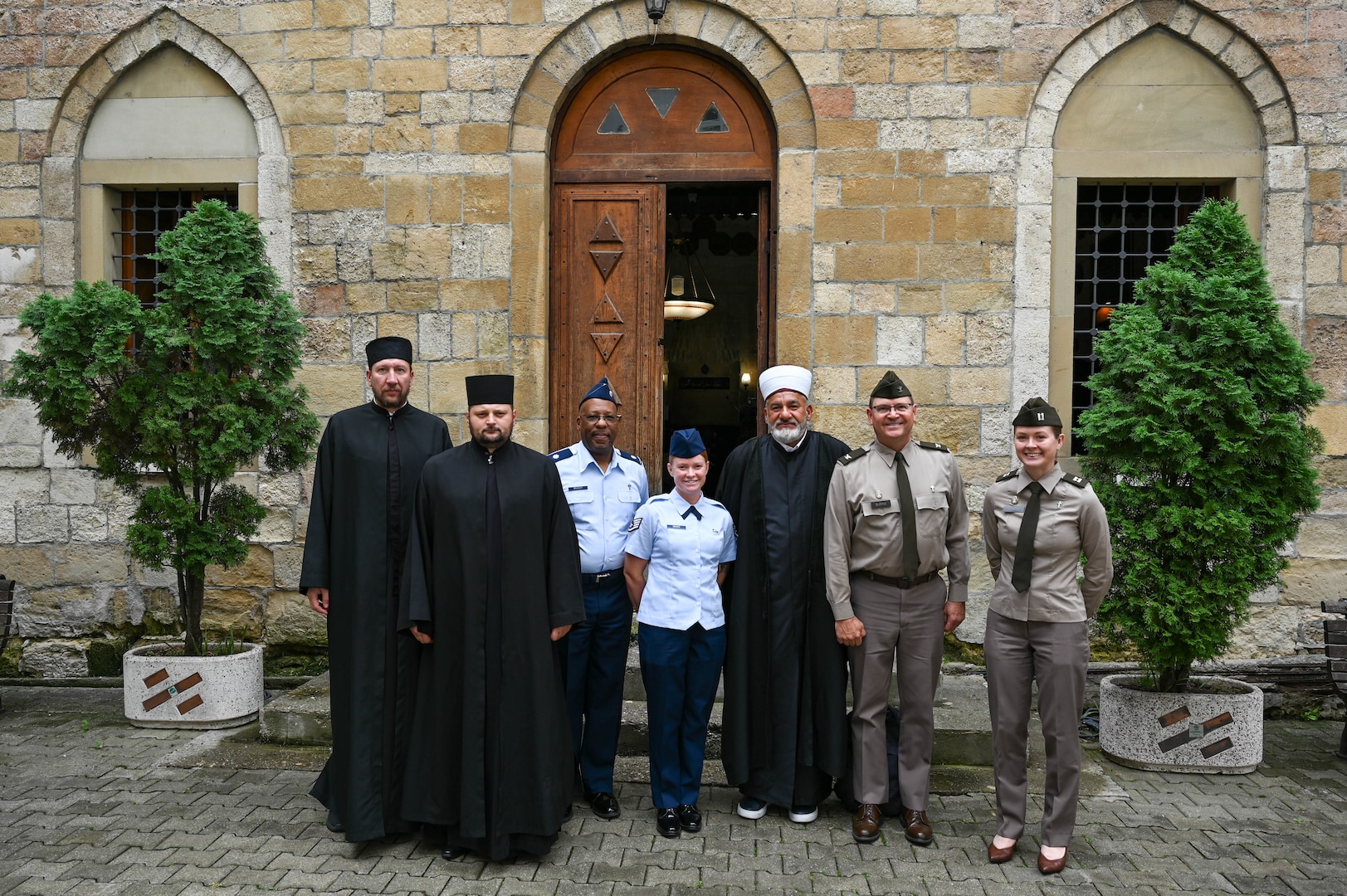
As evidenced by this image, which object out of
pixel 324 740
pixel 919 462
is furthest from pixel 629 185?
pixel 324 740

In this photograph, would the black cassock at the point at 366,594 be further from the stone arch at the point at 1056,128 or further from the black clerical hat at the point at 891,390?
the stone arch at the point at 1056,128

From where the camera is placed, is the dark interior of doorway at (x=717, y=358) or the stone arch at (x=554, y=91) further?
the dark interior of doorway at (x=717, y=358)

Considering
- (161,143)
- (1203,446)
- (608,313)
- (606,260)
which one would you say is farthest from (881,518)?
(161,143)

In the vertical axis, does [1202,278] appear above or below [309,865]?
above

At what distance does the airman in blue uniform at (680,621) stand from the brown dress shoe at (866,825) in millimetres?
684

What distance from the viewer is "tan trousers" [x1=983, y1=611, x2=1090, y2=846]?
419 cm

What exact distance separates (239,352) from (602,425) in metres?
2.45

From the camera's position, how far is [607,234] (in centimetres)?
710

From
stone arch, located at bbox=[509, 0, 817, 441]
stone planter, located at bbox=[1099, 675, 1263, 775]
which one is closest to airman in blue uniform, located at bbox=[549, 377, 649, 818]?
stone arch, located at bbox=[509, 0, 817, 441]

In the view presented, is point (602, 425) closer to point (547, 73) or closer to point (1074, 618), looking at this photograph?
point (1074, 618)

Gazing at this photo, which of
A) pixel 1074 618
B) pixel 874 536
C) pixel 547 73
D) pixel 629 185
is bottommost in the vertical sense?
pixel 1074 618

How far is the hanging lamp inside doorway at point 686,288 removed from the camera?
10289 mm

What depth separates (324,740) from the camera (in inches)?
220

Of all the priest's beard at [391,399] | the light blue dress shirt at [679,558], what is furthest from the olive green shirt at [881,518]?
the priest's beard at [391,399]
